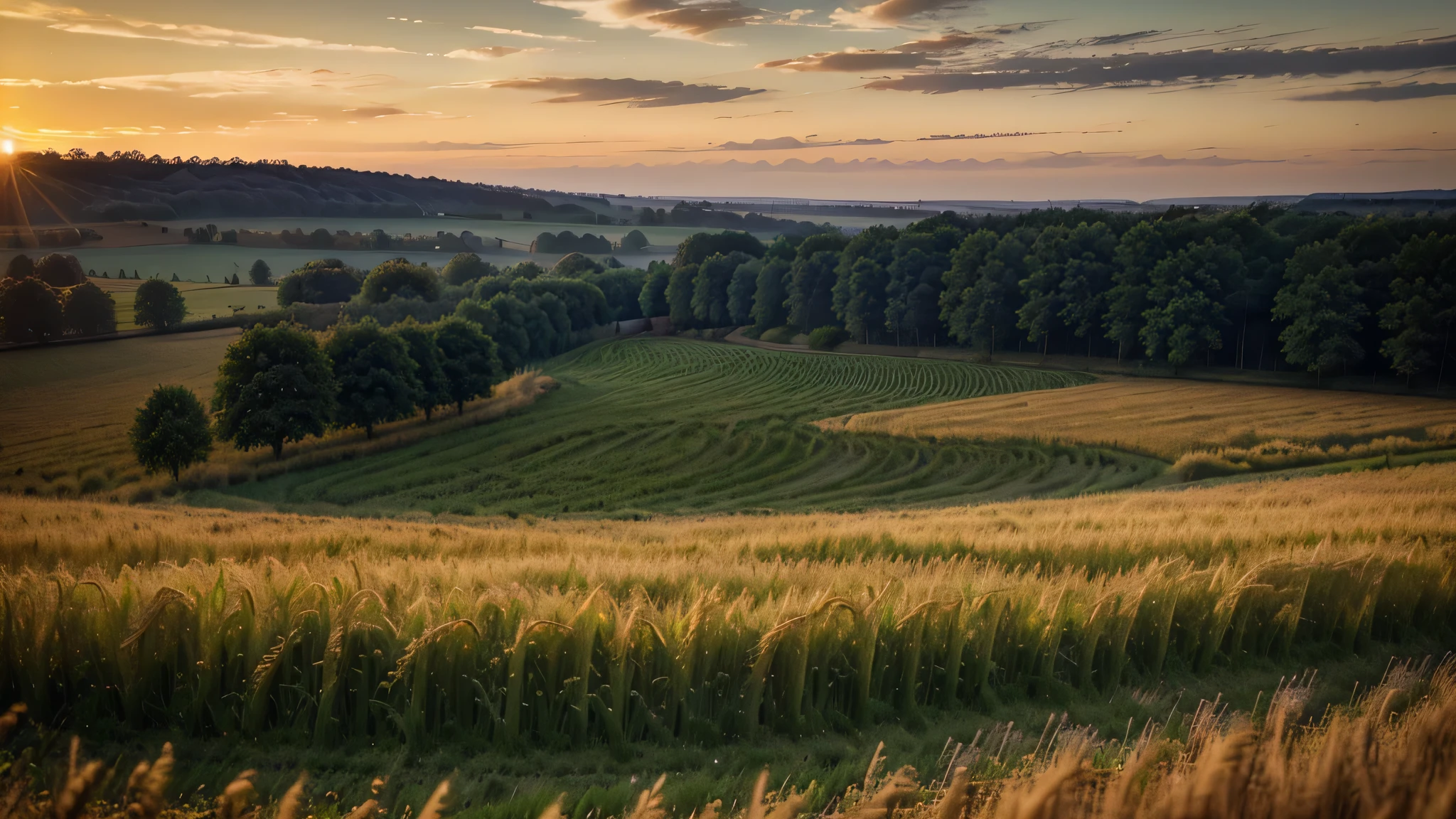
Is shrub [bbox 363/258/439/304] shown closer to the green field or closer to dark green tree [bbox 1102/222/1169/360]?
the green field

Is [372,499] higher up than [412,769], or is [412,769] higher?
[412,769]

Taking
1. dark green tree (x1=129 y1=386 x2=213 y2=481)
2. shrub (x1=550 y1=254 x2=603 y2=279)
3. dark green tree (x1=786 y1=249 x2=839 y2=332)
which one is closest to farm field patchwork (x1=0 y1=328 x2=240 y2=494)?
dark green tree (x1=129 y1=386 x2=213 y2=481)

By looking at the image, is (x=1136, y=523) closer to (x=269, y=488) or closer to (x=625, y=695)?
(x=625, y=695)

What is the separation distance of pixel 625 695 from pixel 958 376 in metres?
68.1

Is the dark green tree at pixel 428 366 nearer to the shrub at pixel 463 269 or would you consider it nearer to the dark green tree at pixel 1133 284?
the shrub at pixel 463 269

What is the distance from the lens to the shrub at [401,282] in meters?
68.2

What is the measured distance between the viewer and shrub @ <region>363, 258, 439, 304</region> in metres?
68.2

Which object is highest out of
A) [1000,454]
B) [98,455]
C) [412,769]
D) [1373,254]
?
[1373,254]

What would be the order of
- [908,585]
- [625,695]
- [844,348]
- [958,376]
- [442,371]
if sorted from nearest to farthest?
[625,695] → [908,585] → [442,371] → [958,376] → [844,348]

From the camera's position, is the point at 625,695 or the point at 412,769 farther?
the point at 625,695

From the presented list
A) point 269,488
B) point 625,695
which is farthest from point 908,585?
point 269,488

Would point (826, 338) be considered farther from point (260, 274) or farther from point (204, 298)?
point (204, 298)

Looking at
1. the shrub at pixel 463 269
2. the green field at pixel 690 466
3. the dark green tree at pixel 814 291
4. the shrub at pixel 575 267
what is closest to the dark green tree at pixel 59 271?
the green field at pixel 690 466

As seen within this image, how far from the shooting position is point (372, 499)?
3516 centimetres
